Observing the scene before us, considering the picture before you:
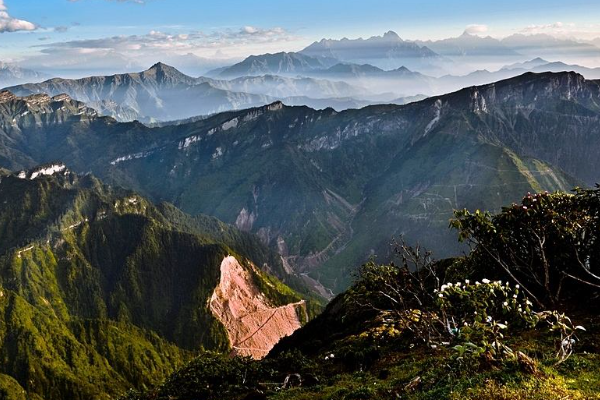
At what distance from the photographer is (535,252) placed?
122 feet

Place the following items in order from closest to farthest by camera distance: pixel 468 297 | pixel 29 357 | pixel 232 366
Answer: pixel 468 297
pixel 232 366
pixel 29 357

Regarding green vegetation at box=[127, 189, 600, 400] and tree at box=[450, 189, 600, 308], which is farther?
tree at box=[450, 189, 600, 308]

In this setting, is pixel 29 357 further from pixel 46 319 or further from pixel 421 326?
pixel 421 326

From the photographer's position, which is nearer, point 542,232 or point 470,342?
point 470,342

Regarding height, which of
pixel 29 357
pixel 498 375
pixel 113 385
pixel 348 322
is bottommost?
pixel 113 385

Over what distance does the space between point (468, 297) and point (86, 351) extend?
672ft

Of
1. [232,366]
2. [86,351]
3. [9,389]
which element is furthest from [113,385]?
[232,366]

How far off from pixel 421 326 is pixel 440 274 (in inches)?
1874

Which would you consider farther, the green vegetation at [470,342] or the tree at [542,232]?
the tree at [542,232]

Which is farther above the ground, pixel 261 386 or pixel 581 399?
pixel 581 399

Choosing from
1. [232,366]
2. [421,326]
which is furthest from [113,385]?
[421,326]

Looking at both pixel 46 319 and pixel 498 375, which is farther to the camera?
pixel 46 319

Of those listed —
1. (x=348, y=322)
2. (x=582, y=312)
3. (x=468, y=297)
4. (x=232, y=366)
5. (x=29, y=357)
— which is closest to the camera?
(x=468, y=297)

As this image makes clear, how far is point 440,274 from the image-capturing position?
7481 centimetres
